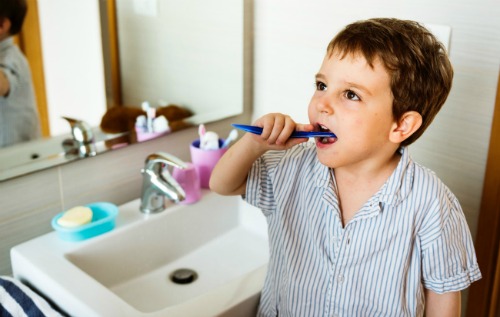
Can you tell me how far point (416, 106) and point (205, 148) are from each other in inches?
25.3

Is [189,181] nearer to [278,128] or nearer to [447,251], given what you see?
[278,128]

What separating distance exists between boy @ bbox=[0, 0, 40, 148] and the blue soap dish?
0.20 m

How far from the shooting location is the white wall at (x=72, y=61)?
45.4 inches

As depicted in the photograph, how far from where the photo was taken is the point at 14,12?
3.55 feet

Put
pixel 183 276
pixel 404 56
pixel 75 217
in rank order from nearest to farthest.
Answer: pixel 404 56 → pixel 75 217 → pixel 183 276

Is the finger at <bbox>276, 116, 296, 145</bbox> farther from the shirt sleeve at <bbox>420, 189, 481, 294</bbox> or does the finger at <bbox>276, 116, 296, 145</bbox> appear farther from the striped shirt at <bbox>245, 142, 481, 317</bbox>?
the shirt sleeve at <bbox>420, 189, 481, 294</bbox>

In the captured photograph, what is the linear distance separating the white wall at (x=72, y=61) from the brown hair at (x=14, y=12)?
4 cm

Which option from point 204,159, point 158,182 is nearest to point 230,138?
point 204,159

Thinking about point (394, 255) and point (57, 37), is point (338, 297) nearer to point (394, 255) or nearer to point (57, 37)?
point (394, 255)

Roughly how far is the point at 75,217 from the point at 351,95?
2.11 feet

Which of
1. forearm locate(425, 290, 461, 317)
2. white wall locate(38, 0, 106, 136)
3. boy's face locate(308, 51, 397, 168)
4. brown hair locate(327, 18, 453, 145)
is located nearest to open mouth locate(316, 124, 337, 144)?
boy's face locate(308, 51, 397, 168)

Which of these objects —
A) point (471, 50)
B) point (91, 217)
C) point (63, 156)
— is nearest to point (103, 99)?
point (63, 156)

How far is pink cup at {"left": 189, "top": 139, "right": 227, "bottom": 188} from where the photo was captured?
141 centimetres

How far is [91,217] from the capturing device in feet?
3.98
